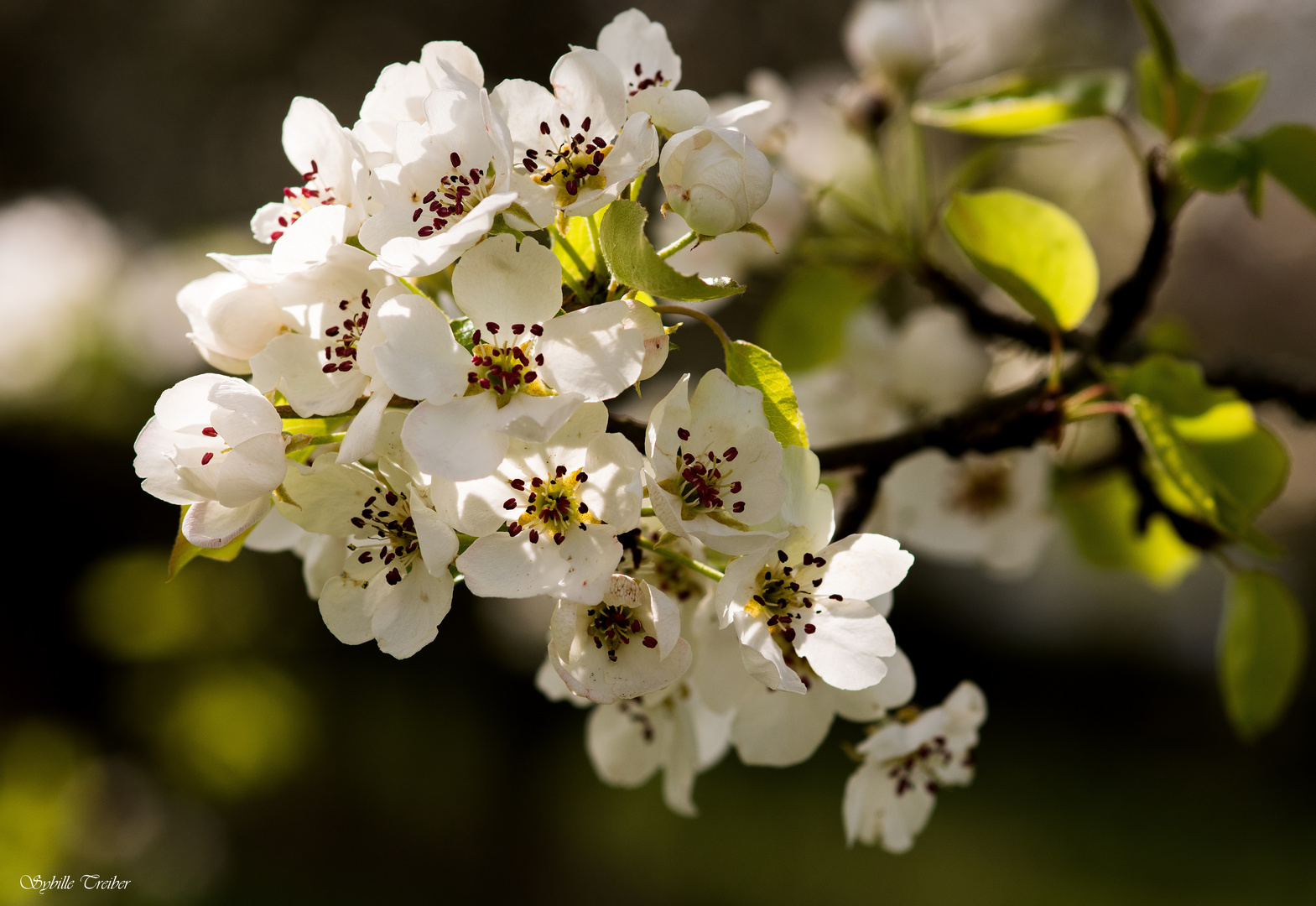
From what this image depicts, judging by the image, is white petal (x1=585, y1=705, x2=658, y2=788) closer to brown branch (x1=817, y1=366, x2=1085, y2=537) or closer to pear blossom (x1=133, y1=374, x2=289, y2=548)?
brown branch (x1=817, y1=366, x2=1085, y2=537)

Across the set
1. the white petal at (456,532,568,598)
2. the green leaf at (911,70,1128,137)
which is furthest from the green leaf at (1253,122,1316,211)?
the white petal at (456,532,568,598)

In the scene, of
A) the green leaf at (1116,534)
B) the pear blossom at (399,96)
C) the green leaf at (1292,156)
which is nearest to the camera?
the pear blossom at (399,96)

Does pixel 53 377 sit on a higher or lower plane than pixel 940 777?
lower

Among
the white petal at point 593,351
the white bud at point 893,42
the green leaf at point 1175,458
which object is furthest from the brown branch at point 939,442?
the white bud at point 893,42

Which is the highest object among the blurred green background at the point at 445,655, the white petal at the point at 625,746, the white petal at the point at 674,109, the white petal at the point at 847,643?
the white petal at the point at 674,109

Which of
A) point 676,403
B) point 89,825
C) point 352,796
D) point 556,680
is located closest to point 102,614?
point 89,825

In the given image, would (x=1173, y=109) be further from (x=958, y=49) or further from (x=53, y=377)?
(x=53, y=377)

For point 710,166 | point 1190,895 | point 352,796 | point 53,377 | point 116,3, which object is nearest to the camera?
point 710,166

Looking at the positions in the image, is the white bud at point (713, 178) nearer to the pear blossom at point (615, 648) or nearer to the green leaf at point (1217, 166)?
the pear blossom at point (615, 648)
